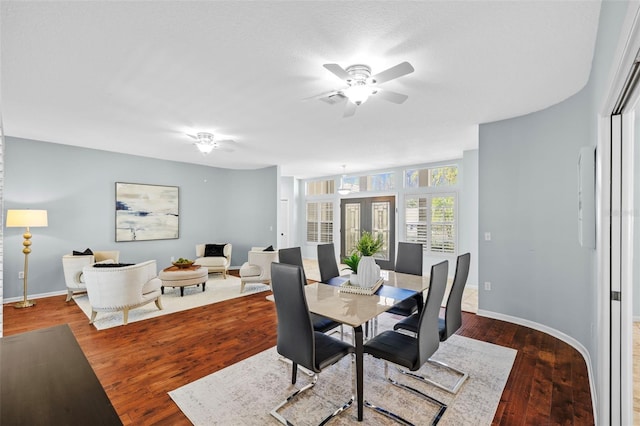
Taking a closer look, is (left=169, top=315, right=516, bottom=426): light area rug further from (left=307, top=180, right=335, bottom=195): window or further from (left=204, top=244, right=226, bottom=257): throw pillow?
(left=307, top=180, right=335, bottom=195): window

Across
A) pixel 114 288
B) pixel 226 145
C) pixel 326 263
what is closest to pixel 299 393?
pixel 326 263

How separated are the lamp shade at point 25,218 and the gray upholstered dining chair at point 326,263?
4.43 meters

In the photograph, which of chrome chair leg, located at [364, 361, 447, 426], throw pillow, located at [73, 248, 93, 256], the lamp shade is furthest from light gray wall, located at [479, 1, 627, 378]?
the lamp shade

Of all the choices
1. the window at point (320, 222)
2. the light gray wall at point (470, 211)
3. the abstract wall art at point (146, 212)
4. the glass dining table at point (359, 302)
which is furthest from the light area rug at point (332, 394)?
the window at point (320, 222)

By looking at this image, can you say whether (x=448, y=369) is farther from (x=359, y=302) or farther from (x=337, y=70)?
(x=337, y=70)

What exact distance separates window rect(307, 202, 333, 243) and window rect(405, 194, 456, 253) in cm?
254

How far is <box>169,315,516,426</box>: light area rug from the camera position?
2.07 meters

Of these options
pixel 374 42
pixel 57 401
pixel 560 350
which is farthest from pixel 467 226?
pixel 57 401

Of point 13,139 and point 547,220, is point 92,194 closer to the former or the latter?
point 13,139

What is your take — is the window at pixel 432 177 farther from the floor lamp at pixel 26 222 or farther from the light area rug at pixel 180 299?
the floor lamp at pixel 26 222

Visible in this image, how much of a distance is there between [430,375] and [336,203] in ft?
20.7

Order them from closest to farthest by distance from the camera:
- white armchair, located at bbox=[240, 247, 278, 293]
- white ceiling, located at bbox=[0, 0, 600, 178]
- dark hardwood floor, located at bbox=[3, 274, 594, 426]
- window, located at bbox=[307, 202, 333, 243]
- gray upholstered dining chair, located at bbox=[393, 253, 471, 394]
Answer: white ceiling, located at bbox=[0, 0, 600, 178], dark hardwood floor, located at bbox=[3, 274, 594, 426], gray upholstered dining chair, located at bbox=[393, 253, 471, 394], white armchair, located at bbox=[240, 247, 278, 293], window, located at bbox=[307, 202, 333, 243]

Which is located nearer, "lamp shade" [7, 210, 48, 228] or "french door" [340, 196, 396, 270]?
"lamp shade" [7, 210, 48, 228]

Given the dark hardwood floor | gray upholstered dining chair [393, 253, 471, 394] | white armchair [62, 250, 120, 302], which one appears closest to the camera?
the dark hardwood floor
